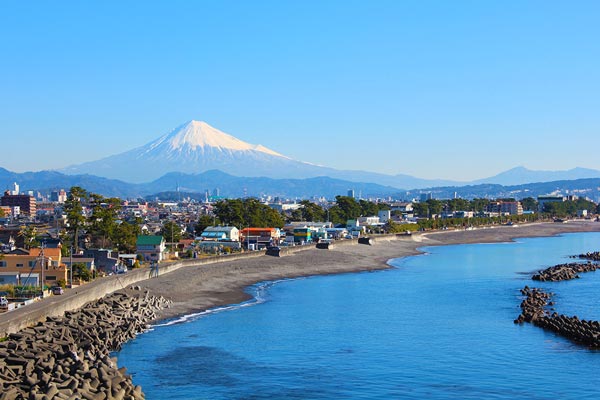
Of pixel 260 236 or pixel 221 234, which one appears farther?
pixel 260 236

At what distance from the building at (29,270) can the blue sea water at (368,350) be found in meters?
7.81

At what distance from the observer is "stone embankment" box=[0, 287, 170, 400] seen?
18469 mm

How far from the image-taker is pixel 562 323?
3067cm

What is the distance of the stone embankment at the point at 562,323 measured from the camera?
28516mm

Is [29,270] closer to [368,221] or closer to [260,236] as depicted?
[260,236]

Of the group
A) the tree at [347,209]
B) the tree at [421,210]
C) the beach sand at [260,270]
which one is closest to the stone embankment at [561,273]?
the beach sand at [260,270]

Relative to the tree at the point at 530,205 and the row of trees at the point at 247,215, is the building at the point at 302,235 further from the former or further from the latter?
the tree at the point at 530,205

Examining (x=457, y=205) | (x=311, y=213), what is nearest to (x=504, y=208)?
(x=457, y=205)

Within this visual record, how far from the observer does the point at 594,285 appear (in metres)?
47.8

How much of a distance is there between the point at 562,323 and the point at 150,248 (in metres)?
28.6

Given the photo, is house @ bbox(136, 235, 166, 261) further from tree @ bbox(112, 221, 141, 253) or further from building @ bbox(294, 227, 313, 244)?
building @ bbox(294, 227, 313, 244)

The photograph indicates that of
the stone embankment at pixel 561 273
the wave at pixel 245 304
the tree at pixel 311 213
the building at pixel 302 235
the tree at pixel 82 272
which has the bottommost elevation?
the wave at pixel 245 304

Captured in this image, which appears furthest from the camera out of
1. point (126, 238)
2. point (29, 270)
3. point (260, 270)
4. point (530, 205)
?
point (530, 205)

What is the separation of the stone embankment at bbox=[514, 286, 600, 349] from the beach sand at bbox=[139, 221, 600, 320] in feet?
44.0
